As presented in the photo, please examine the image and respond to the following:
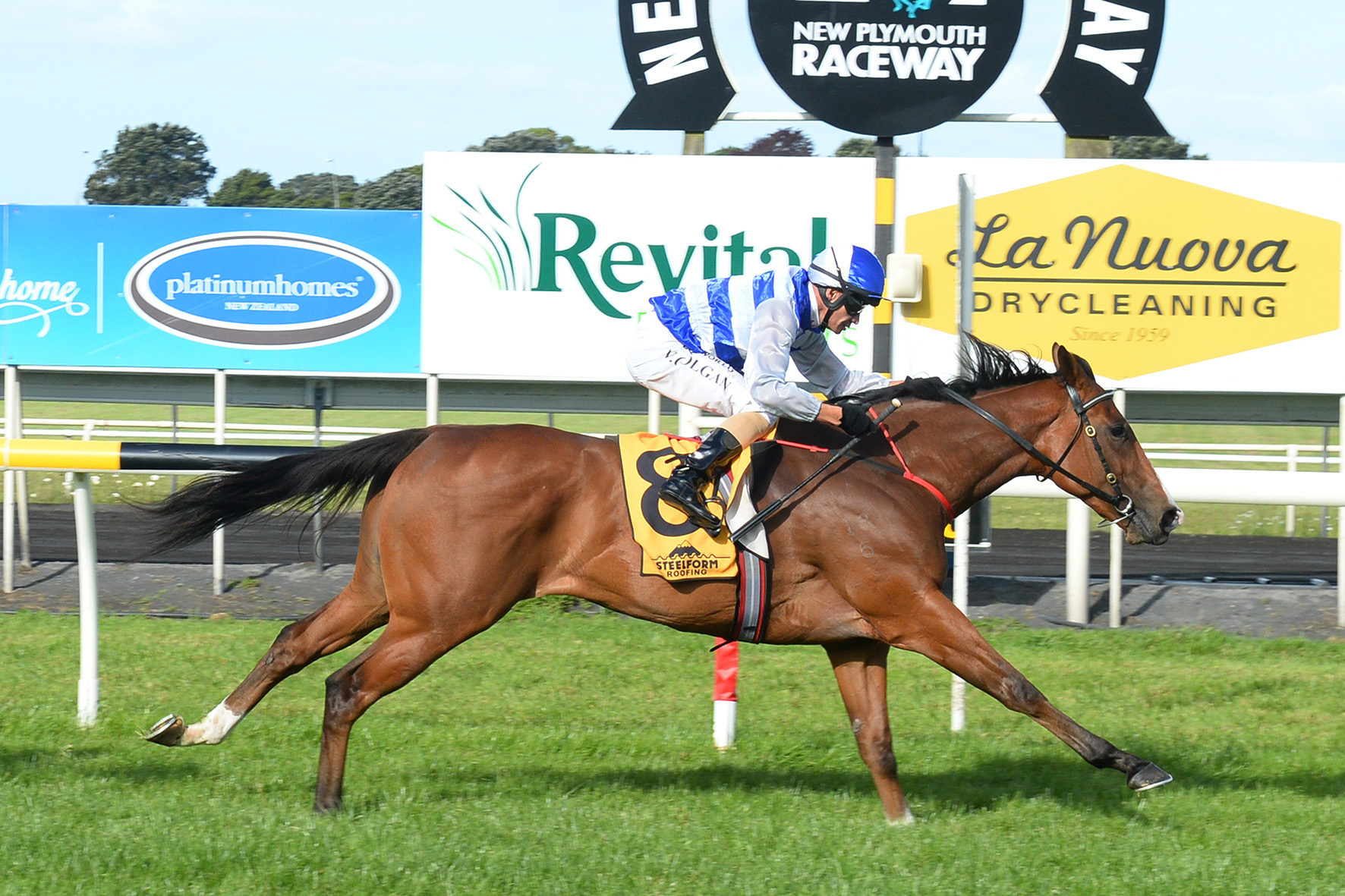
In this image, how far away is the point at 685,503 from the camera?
4223 mm

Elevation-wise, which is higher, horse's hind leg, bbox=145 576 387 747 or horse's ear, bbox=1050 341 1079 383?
horse's ear, bbox=1050 341 1079 383

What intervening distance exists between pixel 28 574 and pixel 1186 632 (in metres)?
7.86

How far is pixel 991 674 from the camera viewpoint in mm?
4215

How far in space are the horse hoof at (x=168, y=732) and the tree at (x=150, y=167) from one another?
4939 centimetres

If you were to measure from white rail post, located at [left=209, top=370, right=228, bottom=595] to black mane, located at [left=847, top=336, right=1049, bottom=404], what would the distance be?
513 centimetres

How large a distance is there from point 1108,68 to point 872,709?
6067 millimetres

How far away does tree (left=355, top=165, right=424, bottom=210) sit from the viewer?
44.2 m

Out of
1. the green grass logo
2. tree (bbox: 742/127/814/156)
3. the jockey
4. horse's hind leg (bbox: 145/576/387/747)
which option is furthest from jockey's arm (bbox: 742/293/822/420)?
tree (bbox: 742/127/814/156)

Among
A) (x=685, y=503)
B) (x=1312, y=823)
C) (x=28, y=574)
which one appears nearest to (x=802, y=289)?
(x=685, y=503)

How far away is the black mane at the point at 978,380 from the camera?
4742 mm

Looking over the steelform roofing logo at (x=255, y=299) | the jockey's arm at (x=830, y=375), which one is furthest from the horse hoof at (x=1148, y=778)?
the steelform roofing logo at (x=255, y=299)

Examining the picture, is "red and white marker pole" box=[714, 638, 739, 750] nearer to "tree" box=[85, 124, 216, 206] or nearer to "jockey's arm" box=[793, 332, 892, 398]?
"jockey's arm" box=[793, 332, 892, 398]

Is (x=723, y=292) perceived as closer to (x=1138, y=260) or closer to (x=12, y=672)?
(x=12, y=672)

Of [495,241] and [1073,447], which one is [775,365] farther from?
[495,241]
